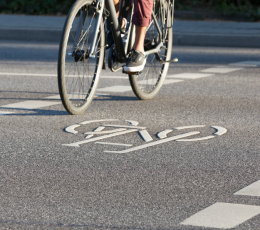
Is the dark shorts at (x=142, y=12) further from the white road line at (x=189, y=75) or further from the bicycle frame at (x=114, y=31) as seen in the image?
the white road line at (x=189, y=75)

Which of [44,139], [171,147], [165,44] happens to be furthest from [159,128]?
[165,44]

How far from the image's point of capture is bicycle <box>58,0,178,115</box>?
17.0 feet

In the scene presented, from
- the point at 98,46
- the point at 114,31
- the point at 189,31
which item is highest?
the point at 114,31

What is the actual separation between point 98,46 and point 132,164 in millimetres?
1908

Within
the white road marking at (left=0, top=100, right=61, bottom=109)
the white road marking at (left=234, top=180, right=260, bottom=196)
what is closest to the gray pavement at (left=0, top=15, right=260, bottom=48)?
the white road marking at (left=0, top=100, right=61, bottom=109)

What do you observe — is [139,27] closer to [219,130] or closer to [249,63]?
[219,130]

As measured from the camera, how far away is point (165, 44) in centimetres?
676

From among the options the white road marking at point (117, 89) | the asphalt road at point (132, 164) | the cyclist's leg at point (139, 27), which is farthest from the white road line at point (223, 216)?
the white road marking at point (117, 89)

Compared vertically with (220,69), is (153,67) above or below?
above

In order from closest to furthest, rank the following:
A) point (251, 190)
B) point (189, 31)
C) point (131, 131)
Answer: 1. point (251, 190)
2. point (131, 131)
3. point (189, 31)

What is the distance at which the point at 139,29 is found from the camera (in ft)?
18.8

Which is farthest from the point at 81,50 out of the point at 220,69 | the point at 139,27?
the point at 220,69

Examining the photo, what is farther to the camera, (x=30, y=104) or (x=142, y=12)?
(x=30, y=104)

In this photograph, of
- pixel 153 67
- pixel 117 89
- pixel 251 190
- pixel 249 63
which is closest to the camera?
pixel 251 190
